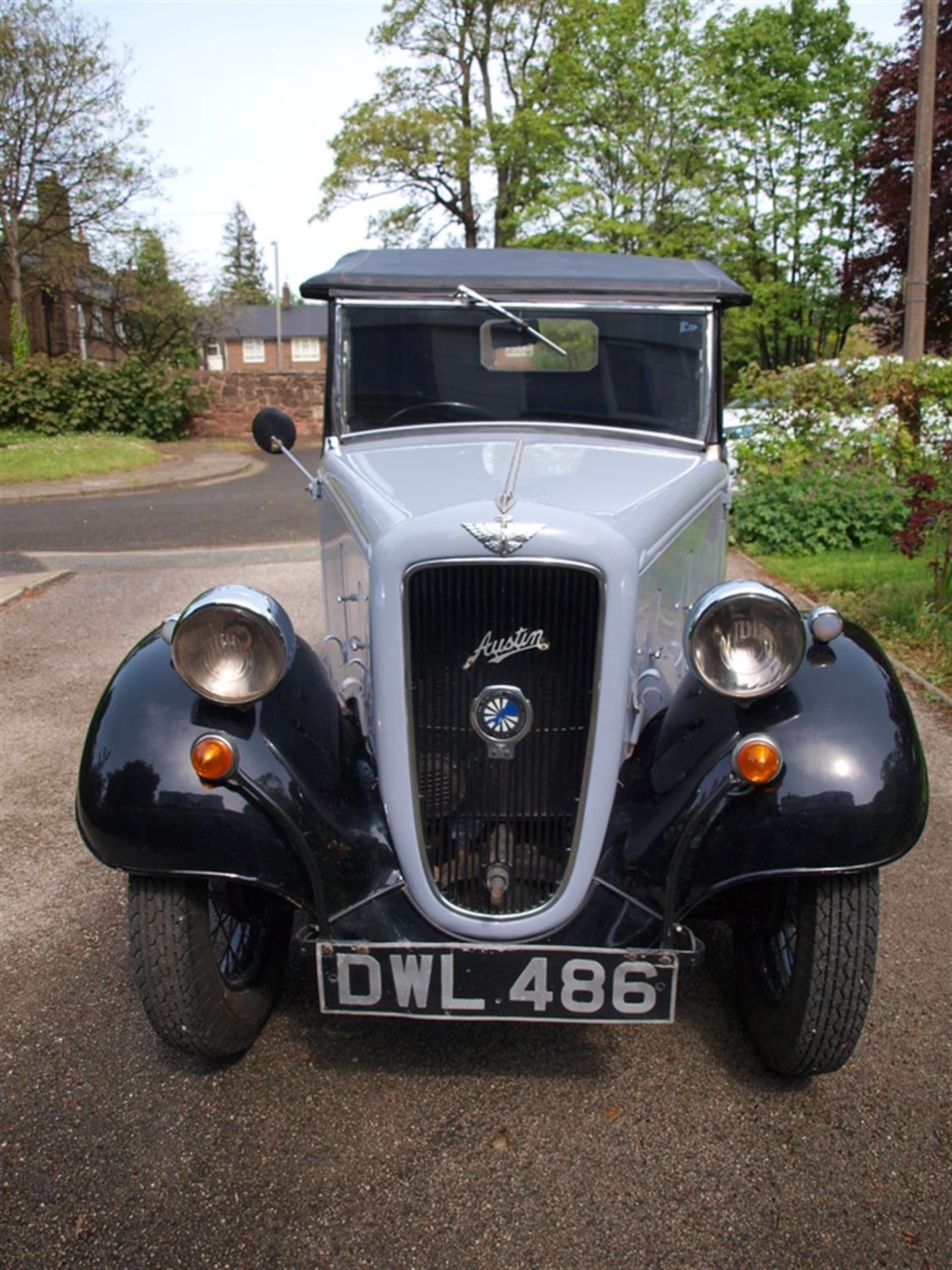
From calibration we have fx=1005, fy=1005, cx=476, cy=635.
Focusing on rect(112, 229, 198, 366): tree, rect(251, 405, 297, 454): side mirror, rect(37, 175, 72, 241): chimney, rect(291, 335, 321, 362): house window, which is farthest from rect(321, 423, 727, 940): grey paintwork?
rect(291, 335, 321, 362): house window

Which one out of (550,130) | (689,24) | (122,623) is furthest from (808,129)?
(122,623)

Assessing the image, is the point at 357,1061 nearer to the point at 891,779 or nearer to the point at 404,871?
the point at 404,871

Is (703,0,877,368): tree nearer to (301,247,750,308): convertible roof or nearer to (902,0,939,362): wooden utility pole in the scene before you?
(902,0,939,362): wooden utility pole

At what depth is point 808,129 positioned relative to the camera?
2125 centimetres

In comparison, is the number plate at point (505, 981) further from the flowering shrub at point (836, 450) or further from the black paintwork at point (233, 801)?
the flowering shrub at point (836, 450)

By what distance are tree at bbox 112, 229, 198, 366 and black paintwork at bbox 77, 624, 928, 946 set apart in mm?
25461

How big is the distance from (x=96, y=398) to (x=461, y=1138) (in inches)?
872

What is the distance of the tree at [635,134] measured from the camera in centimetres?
2006

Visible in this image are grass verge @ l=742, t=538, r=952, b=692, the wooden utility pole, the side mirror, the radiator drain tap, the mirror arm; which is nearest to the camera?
the radiator drain tap

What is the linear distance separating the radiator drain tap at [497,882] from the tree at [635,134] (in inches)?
763

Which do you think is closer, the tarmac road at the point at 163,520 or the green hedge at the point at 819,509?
the green hedge at the point at 819,509

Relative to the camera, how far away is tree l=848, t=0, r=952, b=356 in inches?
622

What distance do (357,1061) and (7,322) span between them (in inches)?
1277

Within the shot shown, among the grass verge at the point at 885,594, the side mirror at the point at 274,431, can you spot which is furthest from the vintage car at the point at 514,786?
the grass verge at the point at 885,594
